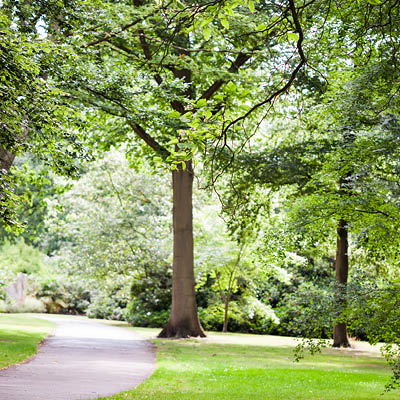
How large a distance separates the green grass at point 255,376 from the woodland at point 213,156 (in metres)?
0.94

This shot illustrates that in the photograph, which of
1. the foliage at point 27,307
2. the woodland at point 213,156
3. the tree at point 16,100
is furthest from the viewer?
the foliage at point 27,307

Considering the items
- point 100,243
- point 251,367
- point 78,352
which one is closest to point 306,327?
point 251,367

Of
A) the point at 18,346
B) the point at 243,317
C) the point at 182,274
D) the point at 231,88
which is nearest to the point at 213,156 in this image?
the point at 231,88

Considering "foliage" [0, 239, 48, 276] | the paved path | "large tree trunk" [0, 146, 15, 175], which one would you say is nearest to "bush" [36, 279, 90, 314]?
"foliage" [0, 239, 48, 276]

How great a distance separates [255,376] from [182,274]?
8.10 m

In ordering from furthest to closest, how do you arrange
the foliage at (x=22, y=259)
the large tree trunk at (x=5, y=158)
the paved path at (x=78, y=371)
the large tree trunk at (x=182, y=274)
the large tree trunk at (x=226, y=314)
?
the foliage at (x=22, y=259), the large tree trunk at (x=226, y=314), the large tree trunk at (x=182, y=274), the large tree trunk at (x=5, y=158), the paved path at (x=78, y=371)

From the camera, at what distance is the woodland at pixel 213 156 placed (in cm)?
675

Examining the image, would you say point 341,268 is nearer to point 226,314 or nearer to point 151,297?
point 226,314

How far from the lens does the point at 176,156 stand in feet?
15.8

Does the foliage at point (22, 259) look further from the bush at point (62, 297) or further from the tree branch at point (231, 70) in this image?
the tree branch at point (231, 70)

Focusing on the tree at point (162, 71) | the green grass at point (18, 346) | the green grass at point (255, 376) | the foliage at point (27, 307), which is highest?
the tree at point (162, 71)

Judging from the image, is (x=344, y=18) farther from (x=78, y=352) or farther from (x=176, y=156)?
(x=78, y=352)

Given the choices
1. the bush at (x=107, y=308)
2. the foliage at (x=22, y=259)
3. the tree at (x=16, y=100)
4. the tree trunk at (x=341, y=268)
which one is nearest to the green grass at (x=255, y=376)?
the tree trunk at (x=341, y=268)

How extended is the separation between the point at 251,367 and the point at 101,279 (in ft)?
46.5
